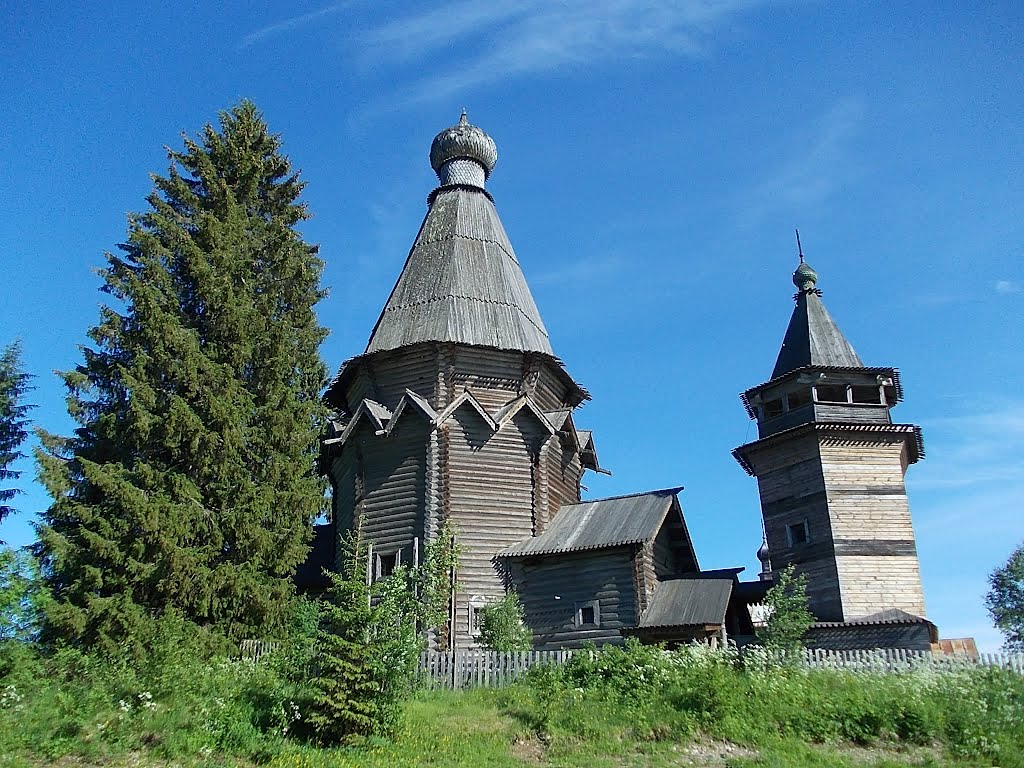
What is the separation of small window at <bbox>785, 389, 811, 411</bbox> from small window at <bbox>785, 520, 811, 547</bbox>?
3410mm

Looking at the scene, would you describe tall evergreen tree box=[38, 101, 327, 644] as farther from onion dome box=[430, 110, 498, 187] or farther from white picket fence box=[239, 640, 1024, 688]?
onion dome box=[430, 110, 498, 187]

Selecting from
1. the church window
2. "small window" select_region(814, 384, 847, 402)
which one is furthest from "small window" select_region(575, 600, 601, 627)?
"small window" select_region(814, 384, 847, 402)

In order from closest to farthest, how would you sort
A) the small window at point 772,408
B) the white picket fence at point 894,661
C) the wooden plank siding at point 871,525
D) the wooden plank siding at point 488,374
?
the white picket fence at point 894,661 < the wooden plank siding at point 871,525 < the wooden plank siding at point 488,374 < the small window at point 772,408

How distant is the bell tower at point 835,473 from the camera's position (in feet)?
73.2

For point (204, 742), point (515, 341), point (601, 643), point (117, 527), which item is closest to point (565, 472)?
point (515, 341)

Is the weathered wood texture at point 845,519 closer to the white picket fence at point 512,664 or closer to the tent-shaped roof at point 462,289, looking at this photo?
the white picket fence at point 512,664

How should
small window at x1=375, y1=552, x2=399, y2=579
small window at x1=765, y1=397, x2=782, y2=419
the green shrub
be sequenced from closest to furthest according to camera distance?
the green shrub → small window at x1=375, y1=552, x2=399, y2=579 → small window at x1=765, y1=397, x2=782, y2=419

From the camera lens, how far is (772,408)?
26172 mm

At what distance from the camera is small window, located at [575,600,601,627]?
2056 centimetres

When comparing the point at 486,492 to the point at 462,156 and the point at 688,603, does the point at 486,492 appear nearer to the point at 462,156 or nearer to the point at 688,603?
the point at 688,603

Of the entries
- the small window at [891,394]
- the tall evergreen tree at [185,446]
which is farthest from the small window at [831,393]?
the tall evergreen tree at [185,446]

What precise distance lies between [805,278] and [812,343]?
Result: 345 cm

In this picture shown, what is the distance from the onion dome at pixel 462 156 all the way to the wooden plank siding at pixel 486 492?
1011 cm

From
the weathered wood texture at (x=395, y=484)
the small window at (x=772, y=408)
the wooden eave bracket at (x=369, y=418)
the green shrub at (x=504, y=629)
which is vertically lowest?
the green shrub at (x=504, y=629)
